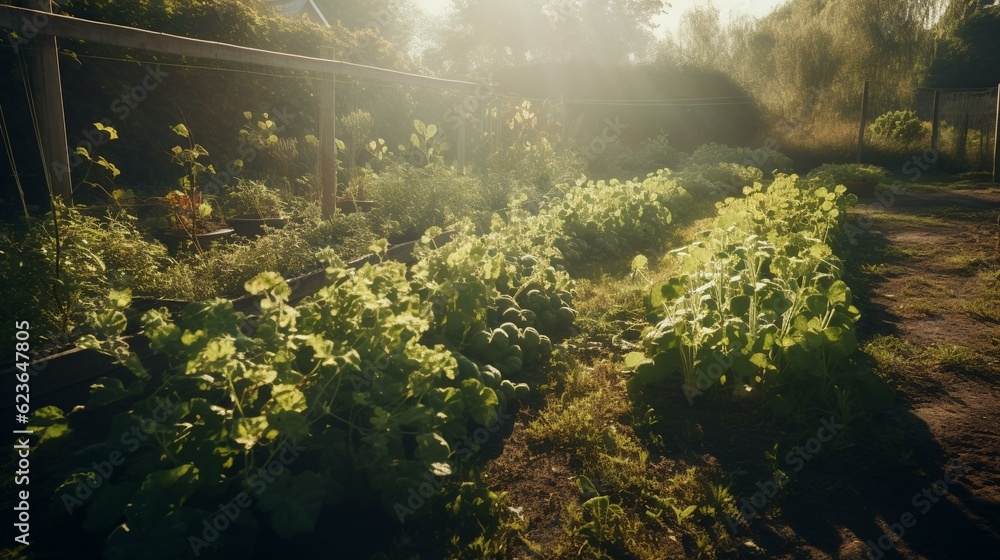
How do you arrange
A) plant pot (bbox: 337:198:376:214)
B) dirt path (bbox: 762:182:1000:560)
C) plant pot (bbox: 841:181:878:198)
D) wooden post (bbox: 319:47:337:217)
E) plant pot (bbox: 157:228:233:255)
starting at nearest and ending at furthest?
dirt path (bbox: 762:182:1000:560) < plant pot (bbox: 157:228:233:255) < wooden post (bbox: 319:47:337:217) < plant pot (bbox: 337:198:376:214) < plant pot (bbox: 841:181:878:198)

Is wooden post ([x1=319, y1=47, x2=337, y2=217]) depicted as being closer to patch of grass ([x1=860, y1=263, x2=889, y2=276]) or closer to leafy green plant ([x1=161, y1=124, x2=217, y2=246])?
leafy green plant ([x1=161, y1=124, x2=217, y2=246])

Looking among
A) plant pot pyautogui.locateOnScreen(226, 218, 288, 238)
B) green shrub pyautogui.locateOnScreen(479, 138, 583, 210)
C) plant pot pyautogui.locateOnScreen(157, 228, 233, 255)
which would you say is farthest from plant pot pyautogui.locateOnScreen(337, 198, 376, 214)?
plant pot pyautogui.locateOnScreen(157, 228, 233, 255)

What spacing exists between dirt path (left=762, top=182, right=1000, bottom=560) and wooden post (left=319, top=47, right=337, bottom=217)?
15.3ft

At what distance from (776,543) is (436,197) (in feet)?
17.1

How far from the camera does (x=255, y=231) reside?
5941 mm

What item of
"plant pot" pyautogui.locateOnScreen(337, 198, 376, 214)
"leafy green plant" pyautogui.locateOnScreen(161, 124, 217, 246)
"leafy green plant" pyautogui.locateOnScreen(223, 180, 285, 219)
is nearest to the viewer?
"leafy green plant" pyautogui.locateOnScreen(161, 124, 217, 246)

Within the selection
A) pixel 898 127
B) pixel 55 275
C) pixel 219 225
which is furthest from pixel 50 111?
pixel 898 127

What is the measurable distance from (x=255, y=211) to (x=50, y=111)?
2.49 meters

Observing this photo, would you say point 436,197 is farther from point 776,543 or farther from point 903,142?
point 903,142

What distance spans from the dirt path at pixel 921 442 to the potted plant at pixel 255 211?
496 centimetres

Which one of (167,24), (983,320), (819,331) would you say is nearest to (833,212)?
(983,320)

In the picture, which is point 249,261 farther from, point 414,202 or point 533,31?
point 533,31

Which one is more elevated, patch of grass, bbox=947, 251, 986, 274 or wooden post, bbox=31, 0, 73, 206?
wooden post, bbox=31, 0, 73, 206

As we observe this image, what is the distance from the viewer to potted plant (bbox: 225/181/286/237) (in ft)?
19.4
